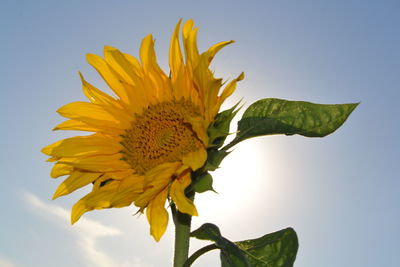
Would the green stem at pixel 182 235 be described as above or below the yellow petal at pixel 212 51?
below

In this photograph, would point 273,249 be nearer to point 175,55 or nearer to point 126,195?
point 126,195

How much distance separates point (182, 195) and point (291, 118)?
0.72 meters

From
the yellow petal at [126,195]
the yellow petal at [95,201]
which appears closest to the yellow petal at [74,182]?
the yellow petal at [95,201]

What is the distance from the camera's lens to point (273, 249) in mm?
2430

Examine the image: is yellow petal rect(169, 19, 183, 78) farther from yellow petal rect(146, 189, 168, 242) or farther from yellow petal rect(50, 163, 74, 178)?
yellow petal rect(50, 163, 74, 178)

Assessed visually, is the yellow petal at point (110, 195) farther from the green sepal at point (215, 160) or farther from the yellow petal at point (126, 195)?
the green sepal at point (215, 160)

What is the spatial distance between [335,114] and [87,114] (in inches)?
55.6

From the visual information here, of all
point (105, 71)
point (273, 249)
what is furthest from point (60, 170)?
point (273, 249)

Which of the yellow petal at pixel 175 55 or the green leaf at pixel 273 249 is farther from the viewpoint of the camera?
the yellow petal at pixel 175 55

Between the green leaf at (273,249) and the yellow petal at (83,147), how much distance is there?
94cm

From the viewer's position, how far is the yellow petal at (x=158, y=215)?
7.27ft

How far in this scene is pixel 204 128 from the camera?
2.18m

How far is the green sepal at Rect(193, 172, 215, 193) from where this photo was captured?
2.09 m

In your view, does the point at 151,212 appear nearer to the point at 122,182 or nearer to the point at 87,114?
the point at 122,182
